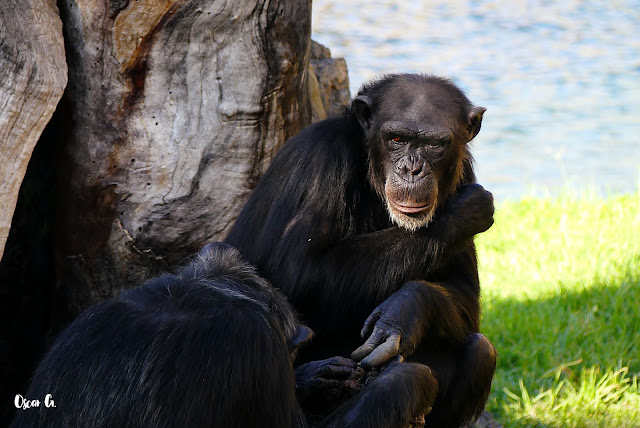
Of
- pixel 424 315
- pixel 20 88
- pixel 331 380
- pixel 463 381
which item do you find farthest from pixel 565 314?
pixel 20 88

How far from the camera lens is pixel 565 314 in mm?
6508

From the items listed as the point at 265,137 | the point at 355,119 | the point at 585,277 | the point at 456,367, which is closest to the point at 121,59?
the point at 265,137

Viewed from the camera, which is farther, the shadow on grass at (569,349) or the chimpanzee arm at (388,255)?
the shadow on grass at (569,349)

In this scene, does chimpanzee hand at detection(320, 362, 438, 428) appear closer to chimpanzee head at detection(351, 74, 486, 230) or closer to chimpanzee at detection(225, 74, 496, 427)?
chimpanzee at detection(225, 74, 496, 427)

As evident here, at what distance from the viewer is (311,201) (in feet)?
14.5

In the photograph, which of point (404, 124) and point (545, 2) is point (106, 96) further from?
point (545, 2)

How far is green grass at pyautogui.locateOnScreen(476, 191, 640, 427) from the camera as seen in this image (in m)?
5.46

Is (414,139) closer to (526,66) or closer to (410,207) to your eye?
(410,207)

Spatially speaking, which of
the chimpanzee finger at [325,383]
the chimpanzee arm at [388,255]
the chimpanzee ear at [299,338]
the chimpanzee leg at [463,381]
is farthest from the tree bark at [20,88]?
the chimpanzee leg at [463,381]

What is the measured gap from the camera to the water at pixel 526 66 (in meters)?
12.9

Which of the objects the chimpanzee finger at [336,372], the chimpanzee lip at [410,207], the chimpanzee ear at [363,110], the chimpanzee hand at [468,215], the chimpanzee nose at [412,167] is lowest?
the chimpanzee finger at [336,372]

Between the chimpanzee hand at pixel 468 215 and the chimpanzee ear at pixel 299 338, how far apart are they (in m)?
0.94

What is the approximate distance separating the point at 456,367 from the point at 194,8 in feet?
7.86

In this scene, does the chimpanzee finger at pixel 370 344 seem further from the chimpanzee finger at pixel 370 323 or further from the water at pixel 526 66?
the water at pixel 526 66
